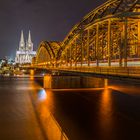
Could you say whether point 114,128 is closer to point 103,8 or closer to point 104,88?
point 103,8

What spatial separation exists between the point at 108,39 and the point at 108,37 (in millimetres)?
297

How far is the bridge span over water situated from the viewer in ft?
113

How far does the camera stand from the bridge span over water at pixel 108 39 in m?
34.5

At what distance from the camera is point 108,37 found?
41062 mm

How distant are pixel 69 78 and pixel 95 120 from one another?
31065 mm

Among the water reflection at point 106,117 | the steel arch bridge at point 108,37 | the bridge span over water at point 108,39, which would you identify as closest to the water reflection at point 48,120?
the water reflection at point 106,117

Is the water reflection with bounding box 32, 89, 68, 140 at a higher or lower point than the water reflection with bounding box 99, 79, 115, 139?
higher

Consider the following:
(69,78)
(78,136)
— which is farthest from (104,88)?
(78,136)

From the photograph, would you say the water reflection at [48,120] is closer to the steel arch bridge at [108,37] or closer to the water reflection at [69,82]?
the steel arch bridge at [108,37]

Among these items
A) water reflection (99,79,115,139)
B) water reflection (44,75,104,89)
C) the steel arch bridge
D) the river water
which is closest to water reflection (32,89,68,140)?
the river water

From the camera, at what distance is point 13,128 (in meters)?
28.2

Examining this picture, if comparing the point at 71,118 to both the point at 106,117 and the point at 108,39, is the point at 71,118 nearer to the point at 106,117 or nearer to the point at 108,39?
the point at 106,117

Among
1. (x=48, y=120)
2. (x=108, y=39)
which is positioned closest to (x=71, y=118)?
(x=48, y=120)

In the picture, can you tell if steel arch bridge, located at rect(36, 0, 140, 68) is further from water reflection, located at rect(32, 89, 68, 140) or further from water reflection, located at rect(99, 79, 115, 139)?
water reflection, located at rect(32, 89, 68, 140)
